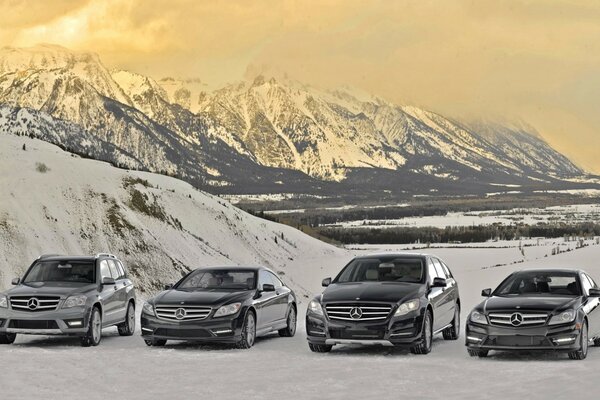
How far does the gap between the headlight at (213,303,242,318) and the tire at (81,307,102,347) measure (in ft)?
9.14

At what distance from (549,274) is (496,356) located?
6.66 ft

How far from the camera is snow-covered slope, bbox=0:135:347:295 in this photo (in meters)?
51.3

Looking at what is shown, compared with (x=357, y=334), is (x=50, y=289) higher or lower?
higher

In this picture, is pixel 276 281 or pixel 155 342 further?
pixel 276 281

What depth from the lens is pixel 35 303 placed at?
820 inches

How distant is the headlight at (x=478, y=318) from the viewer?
18.7m

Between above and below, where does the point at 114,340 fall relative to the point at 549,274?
below

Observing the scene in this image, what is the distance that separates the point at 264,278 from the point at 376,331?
4090 millimetres

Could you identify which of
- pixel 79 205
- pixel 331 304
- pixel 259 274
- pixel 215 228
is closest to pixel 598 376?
pixel 331 304

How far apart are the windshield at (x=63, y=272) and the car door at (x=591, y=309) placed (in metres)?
9.97

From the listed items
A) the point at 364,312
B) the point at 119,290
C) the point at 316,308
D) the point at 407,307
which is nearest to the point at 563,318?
the point at 407,307

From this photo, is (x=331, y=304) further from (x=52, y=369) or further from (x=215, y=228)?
(x=215, y=228)

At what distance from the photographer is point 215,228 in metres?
70.0

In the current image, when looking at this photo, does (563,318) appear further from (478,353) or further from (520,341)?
(478,353)
